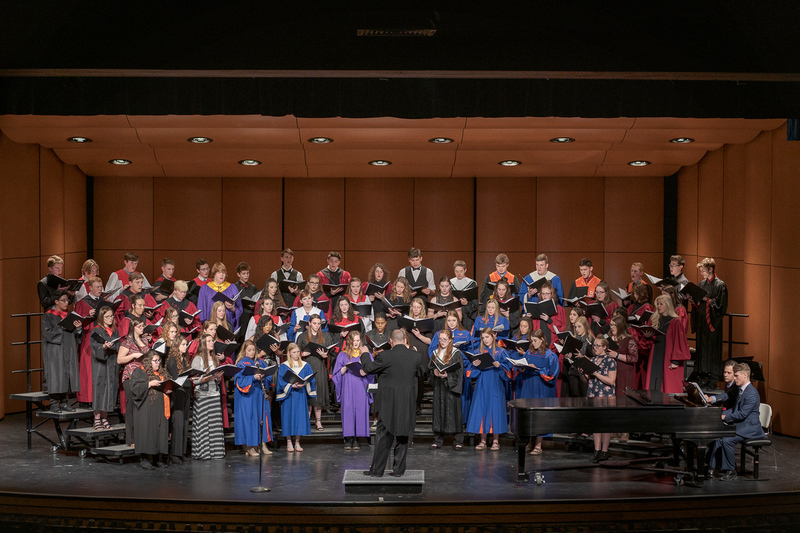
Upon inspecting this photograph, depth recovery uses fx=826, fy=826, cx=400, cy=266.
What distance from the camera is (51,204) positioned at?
10617mm

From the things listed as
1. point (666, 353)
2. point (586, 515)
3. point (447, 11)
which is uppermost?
point (447, 11)

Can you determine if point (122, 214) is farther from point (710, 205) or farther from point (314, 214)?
point (710, 205)

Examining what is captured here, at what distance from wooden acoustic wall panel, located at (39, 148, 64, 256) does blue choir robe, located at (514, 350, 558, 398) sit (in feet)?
20.1

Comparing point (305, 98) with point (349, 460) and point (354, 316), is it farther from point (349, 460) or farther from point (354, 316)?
point (349, 460)

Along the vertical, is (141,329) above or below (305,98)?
below

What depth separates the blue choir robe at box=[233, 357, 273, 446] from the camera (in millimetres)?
7895

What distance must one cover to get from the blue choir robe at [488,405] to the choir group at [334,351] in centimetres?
1

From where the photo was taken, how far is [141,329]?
7.96 metres

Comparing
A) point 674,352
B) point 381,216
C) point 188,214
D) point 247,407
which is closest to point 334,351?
point 247,407

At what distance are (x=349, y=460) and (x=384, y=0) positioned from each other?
13.7ft

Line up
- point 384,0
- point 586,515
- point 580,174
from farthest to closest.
Answer: point 580,174, point 384,0, point 586,515

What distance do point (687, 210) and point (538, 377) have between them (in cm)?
449

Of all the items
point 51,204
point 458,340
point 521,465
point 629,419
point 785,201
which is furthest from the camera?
point 51,204

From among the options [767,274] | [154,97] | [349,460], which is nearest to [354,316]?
[349,460]
